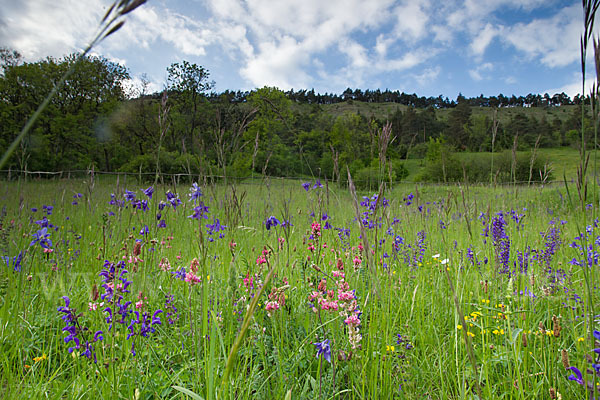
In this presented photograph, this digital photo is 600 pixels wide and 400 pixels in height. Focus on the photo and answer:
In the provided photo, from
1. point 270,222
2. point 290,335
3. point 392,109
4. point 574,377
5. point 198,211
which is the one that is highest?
point 392,109

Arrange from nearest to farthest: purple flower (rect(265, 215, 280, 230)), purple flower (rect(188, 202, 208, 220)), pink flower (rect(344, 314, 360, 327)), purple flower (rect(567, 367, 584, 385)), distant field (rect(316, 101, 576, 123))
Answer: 1. purple flower (rect(567, 367, 584, 385))
2. pink flower (rect(344, 314, 360, 327))
3. purple flower (rect(188, 202, 208, 220))
4. purple flower (rect(265, 215, 280, 230))
5. distant field (rect(316, 101, 576, 123))

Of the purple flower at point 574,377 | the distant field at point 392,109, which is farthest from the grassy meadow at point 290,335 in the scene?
the distant field at point 392,109

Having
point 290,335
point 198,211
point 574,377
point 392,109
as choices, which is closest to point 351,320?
point 574,377

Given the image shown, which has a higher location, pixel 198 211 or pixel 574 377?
pixel 198 211

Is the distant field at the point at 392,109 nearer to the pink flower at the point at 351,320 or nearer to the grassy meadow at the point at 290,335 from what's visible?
the grassy meadow at the point at 290,335

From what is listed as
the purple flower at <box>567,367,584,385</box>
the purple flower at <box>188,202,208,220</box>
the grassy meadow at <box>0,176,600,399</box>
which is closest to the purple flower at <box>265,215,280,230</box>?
the grassy meadow at <box>0,176,600,399</box>

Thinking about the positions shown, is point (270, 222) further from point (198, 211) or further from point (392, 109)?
point (392, 109)

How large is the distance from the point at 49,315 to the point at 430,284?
2726mm

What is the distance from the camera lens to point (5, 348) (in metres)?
1.69

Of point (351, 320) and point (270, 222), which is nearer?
point (351, 320)

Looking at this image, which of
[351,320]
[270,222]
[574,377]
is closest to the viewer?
[574,377]

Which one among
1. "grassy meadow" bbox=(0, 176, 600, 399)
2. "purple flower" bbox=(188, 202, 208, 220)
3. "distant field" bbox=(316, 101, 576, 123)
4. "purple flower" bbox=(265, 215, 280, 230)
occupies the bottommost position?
"grassy meadow" bbox=(0, 176, 600, 399)

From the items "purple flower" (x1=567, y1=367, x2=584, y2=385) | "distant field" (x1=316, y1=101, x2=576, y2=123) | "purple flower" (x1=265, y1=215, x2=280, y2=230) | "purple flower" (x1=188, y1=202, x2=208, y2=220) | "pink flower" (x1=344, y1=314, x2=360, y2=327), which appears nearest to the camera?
"purple flower" (x1=567, y1=367, x2=584, y2=385)

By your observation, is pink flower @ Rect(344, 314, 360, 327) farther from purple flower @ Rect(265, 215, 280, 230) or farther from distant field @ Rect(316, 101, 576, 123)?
distant field @ Rect(316, 101, 576, 123)
